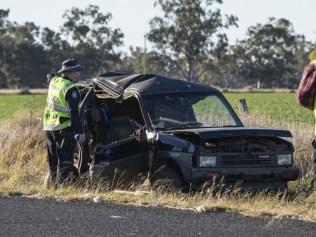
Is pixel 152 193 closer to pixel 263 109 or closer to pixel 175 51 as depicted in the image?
pixel 263 109

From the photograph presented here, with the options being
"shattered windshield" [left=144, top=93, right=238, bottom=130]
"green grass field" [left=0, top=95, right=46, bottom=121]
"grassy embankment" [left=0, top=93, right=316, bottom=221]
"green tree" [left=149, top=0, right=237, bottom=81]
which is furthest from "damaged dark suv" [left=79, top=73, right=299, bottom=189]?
"green tree" [left=149, top=0, right=237, bottom=81]

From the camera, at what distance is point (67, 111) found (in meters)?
10.1

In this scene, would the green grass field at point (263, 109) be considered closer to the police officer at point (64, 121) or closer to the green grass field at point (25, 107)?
the green grass field at point (25, 107)

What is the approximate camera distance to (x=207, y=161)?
8938mm

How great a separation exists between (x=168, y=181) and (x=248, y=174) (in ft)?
3.33

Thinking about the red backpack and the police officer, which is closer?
the red backpack

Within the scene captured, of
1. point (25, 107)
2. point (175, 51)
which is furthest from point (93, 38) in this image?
point (25, 107)

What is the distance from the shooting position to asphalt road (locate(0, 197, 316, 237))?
22.6 ft

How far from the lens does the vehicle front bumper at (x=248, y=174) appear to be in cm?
891

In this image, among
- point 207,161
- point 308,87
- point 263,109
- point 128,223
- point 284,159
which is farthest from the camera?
point 263,109

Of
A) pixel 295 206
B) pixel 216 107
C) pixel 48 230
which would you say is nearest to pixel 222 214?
pixel 295 206

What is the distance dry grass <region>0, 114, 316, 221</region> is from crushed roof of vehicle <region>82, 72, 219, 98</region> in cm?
150

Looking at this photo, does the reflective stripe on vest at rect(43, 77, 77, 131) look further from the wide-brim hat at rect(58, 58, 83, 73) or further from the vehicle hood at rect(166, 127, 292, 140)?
the vehicle hood at rect(166, 127, 292, 140)

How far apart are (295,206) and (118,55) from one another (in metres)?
89.5
